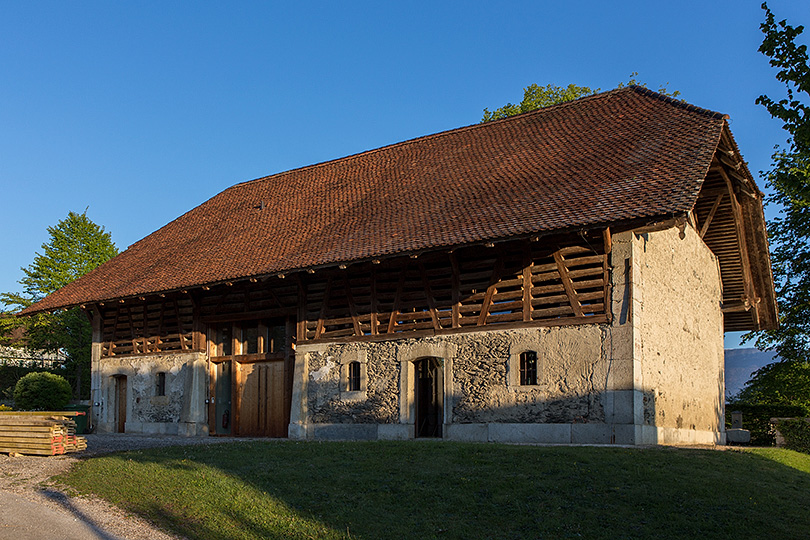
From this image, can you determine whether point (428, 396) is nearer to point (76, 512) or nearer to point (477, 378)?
point (477, 378)

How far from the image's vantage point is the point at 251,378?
20.5 metres

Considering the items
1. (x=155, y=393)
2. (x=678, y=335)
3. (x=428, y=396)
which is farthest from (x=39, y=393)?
(x=678, y=335)

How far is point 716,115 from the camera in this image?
1623 centimetres

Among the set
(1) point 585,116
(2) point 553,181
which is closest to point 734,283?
(1) point 585,116

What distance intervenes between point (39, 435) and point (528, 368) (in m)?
9.68

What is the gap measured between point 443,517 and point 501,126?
14581 mm

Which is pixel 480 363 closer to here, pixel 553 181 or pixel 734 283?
pixel 553 181

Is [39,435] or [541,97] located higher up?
[541,97]

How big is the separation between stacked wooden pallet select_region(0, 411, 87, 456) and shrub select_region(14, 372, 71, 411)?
9981mm

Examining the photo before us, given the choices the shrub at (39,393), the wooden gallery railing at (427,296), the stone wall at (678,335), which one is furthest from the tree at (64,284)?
the stone wall at (678,335)

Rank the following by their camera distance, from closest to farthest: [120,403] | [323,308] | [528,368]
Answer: [528,368], [323,308], [120,403]

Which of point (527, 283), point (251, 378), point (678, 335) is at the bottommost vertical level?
point (251, 378)

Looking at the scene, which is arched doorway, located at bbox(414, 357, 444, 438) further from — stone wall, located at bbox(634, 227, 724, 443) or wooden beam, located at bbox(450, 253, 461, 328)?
stone wall, located at bbox(634, 227, 724, 443)

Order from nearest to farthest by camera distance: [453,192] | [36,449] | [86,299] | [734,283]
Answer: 1. [36,449]
2. [453,192]
3. [86,299]
4. [734,283]
